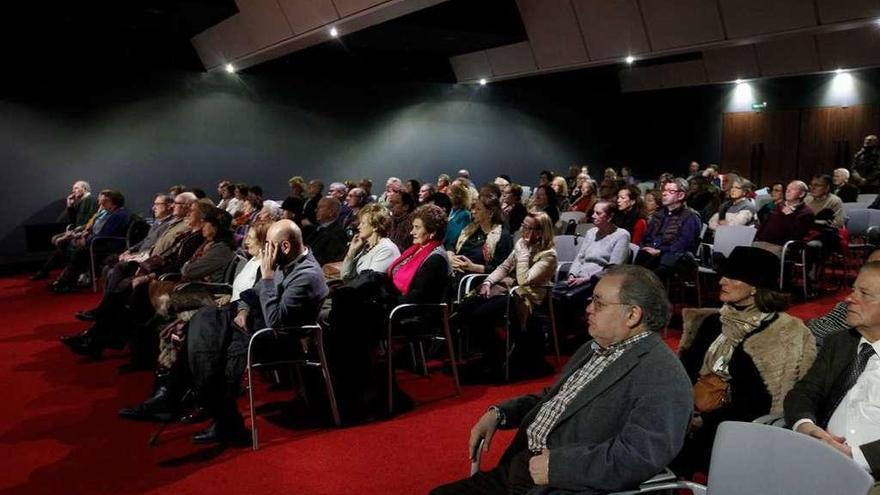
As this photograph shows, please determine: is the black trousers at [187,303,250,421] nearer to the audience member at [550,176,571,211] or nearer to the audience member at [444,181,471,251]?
the audience member at [444,181,471,251]

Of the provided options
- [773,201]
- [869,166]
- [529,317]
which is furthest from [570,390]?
[869,166]

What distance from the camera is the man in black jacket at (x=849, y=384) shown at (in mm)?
2066

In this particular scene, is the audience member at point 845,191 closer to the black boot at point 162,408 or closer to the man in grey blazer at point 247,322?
the man in grey blazer at point 247,322

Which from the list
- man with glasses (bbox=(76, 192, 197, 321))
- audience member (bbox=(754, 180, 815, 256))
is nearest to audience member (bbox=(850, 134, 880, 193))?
audience member (bbox=(754, 180, 815, 256))

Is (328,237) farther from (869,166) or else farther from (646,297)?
(869,166)

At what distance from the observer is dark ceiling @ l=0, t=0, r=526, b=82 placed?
357 inches

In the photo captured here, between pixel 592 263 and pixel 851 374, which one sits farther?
pixel 592 263

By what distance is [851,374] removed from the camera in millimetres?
2172

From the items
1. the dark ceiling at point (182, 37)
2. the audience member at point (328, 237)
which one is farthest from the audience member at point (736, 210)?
the dark ceiling at point (182, 37)

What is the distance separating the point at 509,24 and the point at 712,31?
3748mm

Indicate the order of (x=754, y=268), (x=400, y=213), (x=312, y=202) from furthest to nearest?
(x=312, y=202) → (x=400, y=213) → (x=754, y=268)

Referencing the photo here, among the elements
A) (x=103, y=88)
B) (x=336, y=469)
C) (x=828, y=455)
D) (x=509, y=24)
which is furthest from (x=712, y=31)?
(x=103, y=88)

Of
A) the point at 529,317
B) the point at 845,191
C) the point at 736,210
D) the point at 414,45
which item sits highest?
the point at 414,45

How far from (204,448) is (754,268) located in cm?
281
